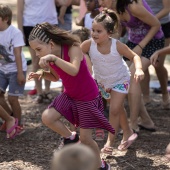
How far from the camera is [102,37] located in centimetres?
527

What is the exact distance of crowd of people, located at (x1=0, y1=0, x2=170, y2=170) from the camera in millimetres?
4727

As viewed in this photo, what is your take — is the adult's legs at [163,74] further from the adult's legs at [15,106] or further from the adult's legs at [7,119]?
the adult's legs at [7,119]

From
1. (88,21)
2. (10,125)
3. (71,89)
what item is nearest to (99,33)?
(71,89)

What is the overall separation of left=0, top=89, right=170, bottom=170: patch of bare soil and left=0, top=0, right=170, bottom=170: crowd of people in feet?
0.39

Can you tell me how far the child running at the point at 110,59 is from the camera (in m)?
5.29

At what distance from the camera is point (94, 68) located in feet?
18.1

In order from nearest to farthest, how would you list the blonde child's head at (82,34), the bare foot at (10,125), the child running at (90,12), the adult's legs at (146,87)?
the bare foot at (10,125) → the blonde child's head at (82,34) → the child running at (90,12) → the adult's legs at (146,87)

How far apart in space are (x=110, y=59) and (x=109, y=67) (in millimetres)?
84

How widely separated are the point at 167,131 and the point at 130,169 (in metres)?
1.44


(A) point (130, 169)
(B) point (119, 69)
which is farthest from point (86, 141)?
(B) point (119, 69)

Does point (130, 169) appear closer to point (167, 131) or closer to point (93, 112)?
point (93, 112)

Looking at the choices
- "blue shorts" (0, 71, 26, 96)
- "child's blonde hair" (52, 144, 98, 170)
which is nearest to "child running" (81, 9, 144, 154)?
"blue shorts" (0, 71, 26, 96)

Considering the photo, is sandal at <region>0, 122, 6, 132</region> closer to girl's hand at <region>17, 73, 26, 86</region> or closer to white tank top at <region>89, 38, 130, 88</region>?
Answer: girl's hand at <region>17, 73, 26, 86</region>

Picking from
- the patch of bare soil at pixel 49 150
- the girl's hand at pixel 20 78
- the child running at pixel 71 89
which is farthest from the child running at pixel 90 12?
the child running at pixel 71 89
